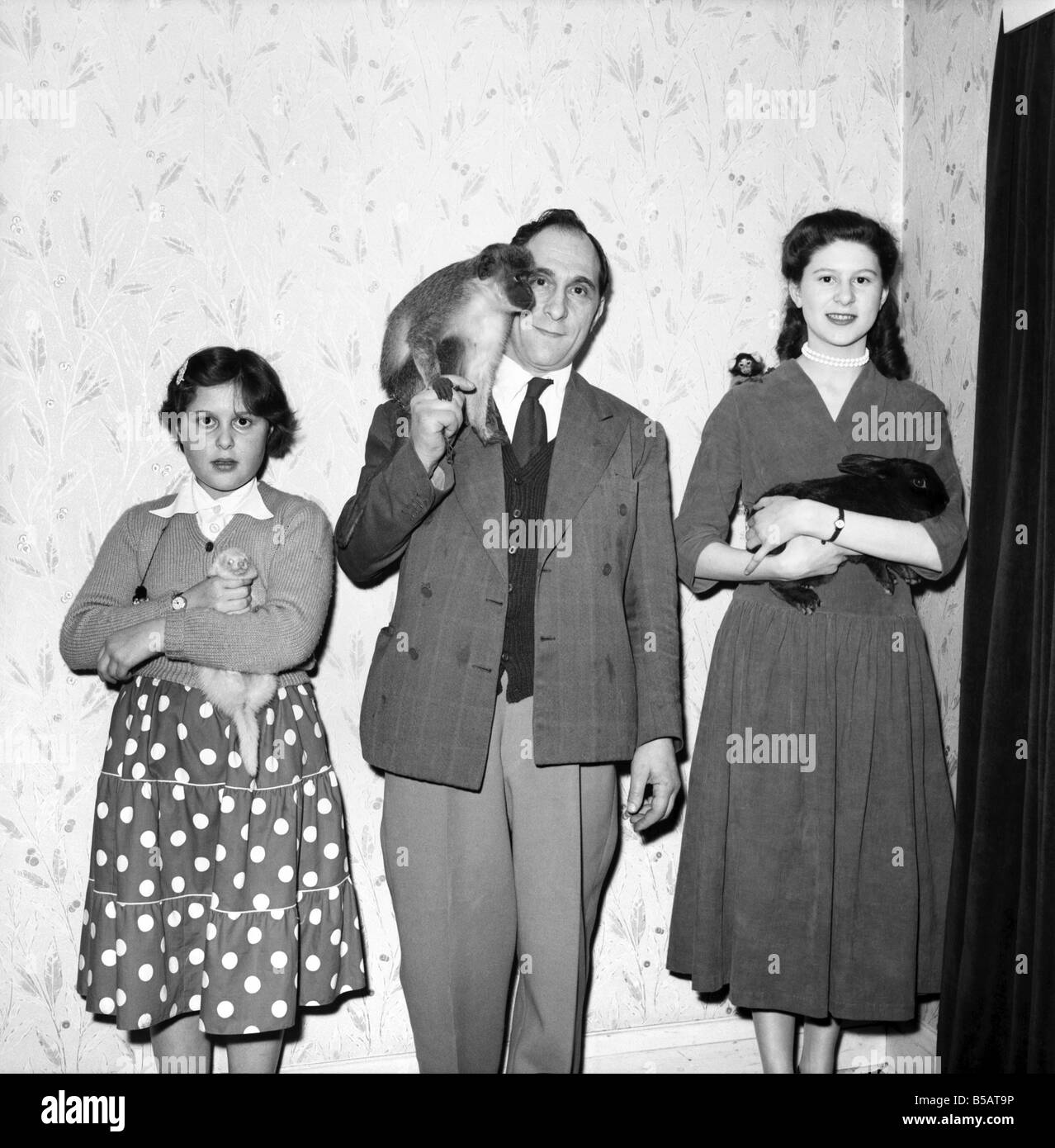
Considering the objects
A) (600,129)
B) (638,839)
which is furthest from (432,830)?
(600,129)

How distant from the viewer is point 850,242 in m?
1.92

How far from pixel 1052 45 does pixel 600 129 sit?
80cm

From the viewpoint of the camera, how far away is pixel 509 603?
1.80 m

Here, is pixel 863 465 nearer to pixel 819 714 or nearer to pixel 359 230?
pixel 819 714

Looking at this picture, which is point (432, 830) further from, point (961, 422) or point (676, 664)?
point (961, 422)

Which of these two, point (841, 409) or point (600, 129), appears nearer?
point (841, 409)

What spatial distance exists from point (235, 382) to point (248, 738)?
1.91ft

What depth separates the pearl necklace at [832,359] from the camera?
1961mm

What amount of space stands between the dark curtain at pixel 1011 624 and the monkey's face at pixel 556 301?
2.17 ft

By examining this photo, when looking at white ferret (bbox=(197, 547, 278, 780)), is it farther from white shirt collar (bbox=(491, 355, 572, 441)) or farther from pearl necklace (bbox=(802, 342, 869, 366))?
pearl necklace (bbox=(802, 342, 869, 366))

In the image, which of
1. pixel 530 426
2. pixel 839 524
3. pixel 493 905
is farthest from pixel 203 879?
pixel 839 524
